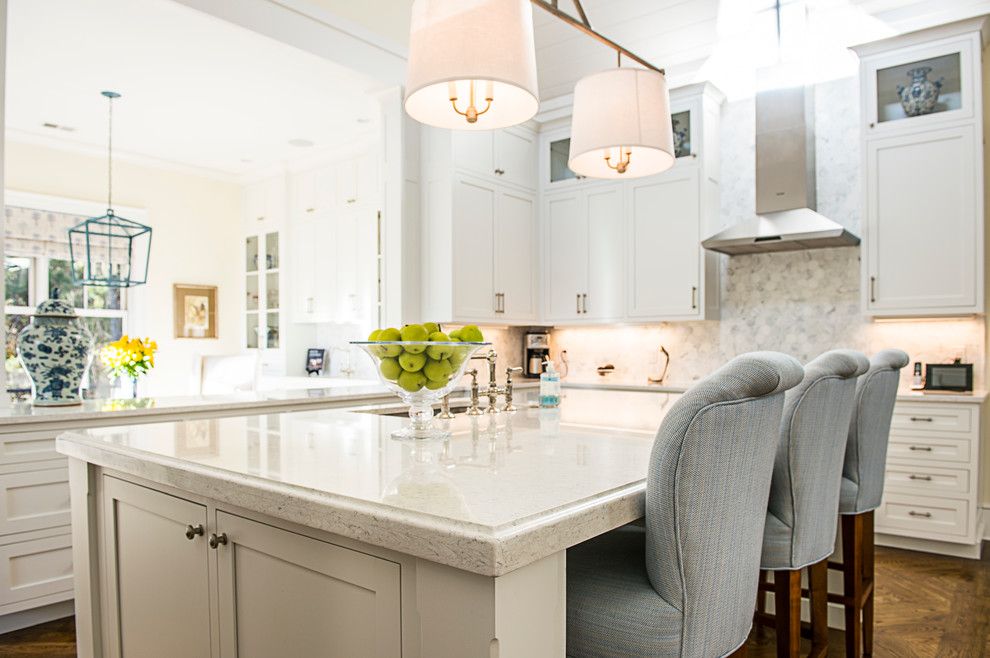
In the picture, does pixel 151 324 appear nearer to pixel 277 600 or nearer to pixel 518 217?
pixel 518 217

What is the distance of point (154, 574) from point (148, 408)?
135 centimetres

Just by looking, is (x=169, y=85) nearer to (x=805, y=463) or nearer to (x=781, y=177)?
(x=781, y=177)

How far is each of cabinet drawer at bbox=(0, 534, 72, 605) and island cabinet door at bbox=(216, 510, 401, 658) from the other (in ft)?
5.92

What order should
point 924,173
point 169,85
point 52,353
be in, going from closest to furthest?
point 52,353, point 924,173, point 169,85

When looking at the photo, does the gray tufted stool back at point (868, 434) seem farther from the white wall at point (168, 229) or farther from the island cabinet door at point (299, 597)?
the white wall at point (168, 229)

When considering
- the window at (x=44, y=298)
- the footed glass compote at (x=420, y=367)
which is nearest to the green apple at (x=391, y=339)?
the footed glass compote at (x=420, y=367)

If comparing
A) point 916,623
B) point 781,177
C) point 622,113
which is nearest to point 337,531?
point 622,113

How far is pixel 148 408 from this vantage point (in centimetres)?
272

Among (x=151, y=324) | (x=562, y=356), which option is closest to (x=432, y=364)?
(x=562, y=356)

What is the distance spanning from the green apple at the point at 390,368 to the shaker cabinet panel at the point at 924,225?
3.40 m

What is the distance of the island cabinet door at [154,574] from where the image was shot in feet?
4.52

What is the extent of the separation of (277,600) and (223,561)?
7.2 inches

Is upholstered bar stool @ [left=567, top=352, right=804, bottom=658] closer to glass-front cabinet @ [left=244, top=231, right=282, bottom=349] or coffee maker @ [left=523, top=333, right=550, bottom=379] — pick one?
coffee maker @ [left=523, top=333, right=550, bottom=379]

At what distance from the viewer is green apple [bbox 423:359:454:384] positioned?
1.56 m
